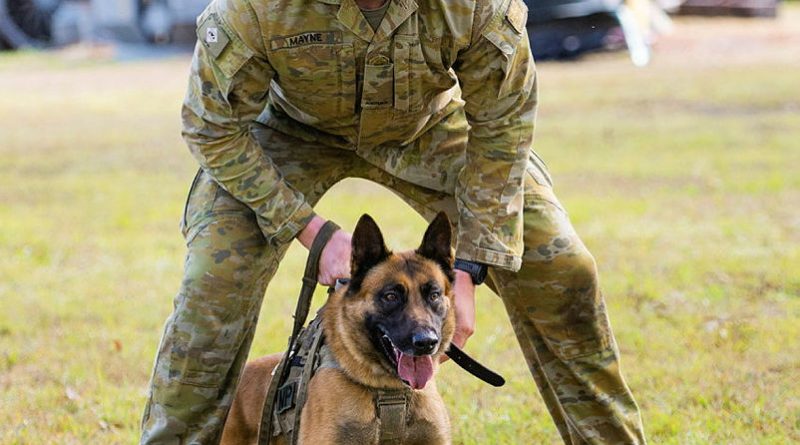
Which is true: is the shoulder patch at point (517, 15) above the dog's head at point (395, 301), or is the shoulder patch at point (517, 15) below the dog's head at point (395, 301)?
above

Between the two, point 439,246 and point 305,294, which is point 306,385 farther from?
point 439,246

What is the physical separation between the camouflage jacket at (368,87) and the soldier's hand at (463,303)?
84 millimetres

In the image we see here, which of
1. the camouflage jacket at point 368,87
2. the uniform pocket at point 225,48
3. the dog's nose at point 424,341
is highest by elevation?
the uniform pocket at point 225,48

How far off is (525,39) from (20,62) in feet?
72.5

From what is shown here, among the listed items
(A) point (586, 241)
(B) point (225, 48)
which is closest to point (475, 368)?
(B) point (225, 48)

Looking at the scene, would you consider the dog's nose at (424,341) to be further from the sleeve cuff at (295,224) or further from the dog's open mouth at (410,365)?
the sleeve cuff at (295,224)

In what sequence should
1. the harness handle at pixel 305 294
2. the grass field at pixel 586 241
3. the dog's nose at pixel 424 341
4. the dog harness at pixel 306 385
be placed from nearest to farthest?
1. the dog's nose at pixel 424 341
2. the dog harness at pixel 306 385
3. the harness handle at pixel 305 294
4. the grass field at pixel 586 241

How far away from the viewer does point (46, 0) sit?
28.2 m

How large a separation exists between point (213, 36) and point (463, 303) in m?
1.22

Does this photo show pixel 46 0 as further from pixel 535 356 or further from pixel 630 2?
pixel 535 356

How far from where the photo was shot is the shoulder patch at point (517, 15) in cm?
420

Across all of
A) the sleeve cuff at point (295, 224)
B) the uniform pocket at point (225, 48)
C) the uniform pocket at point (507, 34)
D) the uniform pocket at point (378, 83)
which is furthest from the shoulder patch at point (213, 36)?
the uniform pocket at point (507, 34)

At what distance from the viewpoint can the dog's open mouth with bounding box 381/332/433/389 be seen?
4.18 m

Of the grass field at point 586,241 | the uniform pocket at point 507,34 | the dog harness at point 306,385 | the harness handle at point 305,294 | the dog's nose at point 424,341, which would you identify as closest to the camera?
the dog's nose at point 424,341
